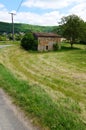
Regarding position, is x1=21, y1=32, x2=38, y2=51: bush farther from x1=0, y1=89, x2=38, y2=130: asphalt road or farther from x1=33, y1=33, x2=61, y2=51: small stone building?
x1=0, y1=89, x2=38, y2=130: asphalt road

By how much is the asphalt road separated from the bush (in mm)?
44424

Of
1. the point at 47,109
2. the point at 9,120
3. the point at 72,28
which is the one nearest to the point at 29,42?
the point at 72,28

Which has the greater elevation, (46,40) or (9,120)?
(46,40)

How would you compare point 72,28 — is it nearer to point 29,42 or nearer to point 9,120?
point 29,42

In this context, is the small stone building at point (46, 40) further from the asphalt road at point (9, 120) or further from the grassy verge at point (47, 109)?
the asphalt road at point (9, 120)

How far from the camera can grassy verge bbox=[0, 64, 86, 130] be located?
29.9ft

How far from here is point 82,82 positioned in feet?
73.1

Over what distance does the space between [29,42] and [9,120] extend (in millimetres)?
46730

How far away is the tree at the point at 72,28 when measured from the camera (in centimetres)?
6531

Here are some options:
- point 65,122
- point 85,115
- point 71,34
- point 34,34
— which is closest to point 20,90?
point 85,115

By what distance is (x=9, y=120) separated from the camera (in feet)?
31.9

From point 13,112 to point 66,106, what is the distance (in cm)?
262

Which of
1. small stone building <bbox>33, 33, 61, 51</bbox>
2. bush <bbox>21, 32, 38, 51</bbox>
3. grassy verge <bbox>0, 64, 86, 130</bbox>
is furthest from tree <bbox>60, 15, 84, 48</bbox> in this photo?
grassy verge <bbox>0, 64, 86, 130</bbox>

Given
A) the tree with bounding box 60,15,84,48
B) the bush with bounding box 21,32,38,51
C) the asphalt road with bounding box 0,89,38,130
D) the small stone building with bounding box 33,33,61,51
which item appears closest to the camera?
the asphalt road with bounding box 0,89,38,130
